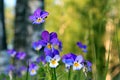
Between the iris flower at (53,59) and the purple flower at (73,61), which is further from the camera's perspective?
the purple flower at (73,61)

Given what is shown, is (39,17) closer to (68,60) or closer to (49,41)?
(49,41)

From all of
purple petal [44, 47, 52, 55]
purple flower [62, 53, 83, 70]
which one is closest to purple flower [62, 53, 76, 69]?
purple flower [62, 53, 83, 70]

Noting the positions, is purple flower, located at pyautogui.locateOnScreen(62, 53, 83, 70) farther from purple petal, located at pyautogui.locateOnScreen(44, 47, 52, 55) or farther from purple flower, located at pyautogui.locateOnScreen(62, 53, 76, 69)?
purple petal, located at pyautogui.locateOnScreen(44, 47, 52, 55)

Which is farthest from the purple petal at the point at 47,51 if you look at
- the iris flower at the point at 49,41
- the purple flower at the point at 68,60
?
the purple flower at the point at 68,60

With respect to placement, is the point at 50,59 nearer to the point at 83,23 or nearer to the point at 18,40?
the point at 18,40

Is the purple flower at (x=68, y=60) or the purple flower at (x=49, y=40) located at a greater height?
the purple flower at (x=49, y=40)

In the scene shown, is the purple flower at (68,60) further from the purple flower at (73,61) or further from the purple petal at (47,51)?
the purple petal at (47,51)

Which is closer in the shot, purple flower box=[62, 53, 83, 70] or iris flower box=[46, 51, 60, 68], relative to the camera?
iris flower box=[46, 51, 60, 68]

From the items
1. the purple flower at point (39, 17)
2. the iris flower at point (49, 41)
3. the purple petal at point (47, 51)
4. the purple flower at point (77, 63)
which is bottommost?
the purple flower at point (77, 63)

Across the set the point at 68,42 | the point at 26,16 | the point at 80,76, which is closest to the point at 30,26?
the point at 26,16

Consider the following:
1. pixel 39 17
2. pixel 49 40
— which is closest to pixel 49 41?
pixel 49 40
